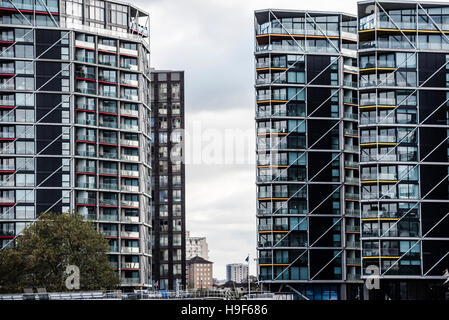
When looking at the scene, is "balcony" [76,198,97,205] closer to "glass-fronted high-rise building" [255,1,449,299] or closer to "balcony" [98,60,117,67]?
"balcony" [98,60,117,67]

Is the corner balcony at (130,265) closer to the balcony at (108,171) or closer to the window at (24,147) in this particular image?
the balcony at (108,171)

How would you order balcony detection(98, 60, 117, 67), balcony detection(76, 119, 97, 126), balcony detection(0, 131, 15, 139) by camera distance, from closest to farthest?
1. balcony detection(0, 131, 15, 139)
2. balcony detection(76, 119, 97, 126)
3. balcony detection(98, 60, 117, 67)

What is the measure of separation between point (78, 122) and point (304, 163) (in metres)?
37.0

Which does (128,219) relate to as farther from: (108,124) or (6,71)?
(6,71)

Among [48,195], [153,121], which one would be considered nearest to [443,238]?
[48,195]

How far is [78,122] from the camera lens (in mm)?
125875

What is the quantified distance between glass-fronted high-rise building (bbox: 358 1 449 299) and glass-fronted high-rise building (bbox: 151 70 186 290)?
7152cm

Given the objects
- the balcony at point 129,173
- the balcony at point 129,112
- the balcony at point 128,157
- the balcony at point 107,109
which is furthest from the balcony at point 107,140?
the balcony at point 129,173

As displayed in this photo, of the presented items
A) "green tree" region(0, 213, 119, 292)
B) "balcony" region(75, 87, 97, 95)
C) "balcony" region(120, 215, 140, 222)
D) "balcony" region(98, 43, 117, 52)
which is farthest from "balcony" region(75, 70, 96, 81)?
"green tree" region(0, 213, 119, 292)

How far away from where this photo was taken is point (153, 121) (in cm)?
18250

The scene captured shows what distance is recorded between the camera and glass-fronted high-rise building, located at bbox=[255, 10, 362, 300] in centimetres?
12456

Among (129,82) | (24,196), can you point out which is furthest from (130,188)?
(24,196)
